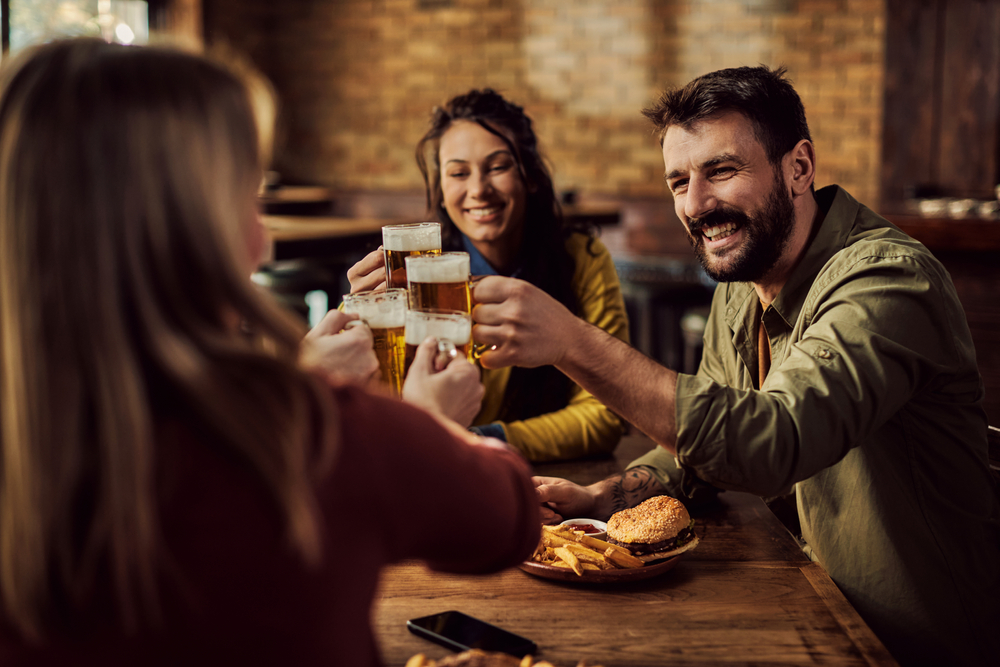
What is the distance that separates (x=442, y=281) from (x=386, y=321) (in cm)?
10

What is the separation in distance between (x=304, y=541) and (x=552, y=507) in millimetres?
903

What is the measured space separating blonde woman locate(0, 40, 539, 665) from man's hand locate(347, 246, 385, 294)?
844mm

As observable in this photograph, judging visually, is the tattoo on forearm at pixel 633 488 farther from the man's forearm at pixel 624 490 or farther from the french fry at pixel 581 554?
the french fry at pixel 581 554

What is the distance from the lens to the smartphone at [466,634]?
3.35 feet

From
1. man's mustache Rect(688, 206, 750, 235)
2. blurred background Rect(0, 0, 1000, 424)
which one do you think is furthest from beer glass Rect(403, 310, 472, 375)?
blurred background Rect(0, 0, 1000, 424)

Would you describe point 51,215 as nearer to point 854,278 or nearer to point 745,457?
point 745,457

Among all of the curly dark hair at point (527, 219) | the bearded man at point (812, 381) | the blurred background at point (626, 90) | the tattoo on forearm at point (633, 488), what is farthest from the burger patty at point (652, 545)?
the blurred background at point (626, 90)

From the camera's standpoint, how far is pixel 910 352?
4.25 ft

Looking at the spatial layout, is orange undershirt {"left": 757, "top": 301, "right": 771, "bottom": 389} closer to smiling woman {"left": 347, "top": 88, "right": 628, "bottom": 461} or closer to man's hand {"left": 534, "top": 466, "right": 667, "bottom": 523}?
man's hand {"left": 534, "top": 466, "right": 667, "bottom": 523}

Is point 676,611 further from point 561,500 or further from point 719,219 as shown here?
point 719,219

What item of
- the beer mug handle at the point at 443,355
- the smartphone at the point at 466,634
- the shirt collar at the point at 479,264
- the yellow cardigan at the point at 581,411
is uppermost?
the shirt collar at the point at 479,264

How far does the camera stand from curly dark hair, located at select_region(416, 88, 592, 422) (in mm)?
2188

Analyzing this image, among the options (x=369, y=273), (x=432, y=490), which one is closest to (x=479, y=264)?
(x=369, y=273)

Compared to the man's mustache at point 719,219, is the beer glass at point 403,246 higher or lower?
lower
